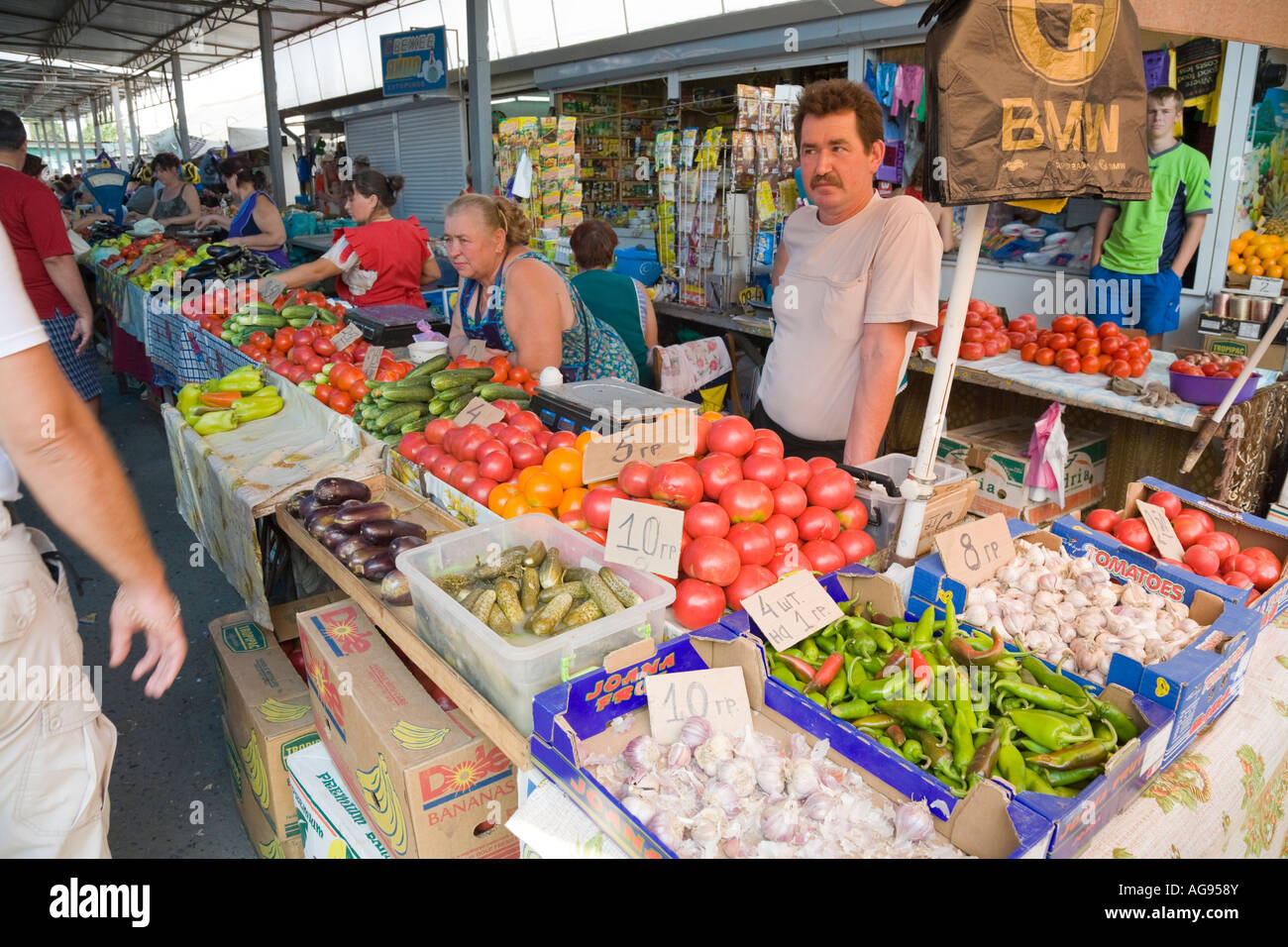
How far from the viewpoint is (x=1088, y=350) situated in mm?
4590

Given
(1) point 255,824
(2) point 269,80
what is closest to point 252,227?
(1) point 255,824

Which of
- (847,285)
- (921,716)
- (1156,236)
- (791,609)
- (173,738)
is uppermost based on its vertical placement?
(1156,236)

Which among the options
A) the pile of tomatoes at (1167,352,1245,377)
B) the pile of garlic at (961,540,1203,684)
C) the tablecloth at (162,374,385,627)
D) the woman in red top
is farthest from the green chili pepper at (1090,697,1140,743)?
the woman in red top

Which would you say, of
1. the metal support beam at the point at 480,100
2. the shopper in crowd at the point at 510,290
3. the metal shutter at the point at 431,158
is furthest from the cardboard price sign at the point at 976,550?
the metal shutter at the point at 431,158

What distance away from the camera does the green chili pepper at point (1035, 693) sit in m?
1.53

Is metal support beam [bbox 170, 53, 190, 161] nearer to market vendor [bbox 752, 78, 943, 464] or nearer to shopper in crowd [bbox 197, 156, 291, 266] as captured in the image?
shopper in crowd [bbox 197, 156, 291, 266]

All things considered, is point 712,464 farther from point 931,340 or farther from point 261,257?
point 261,257

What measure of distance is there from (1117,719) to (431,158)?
17.5 m

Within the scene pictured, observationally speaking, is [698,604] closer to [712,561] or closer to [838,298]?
[712,561]

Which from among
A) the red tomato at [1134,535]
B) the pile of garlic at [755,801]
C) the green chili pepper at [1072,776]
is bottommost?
the pile of garlic at [755,801]

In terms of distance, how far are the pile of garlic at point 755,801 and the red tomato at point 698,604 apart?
312mm

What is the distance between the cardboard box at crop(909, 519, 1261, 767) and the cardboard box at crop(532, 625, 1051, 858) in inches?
20.7

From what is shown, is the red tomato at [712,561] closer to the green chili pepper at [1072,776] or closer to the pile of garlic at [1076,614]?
the pile of garlic at [1076,614]
